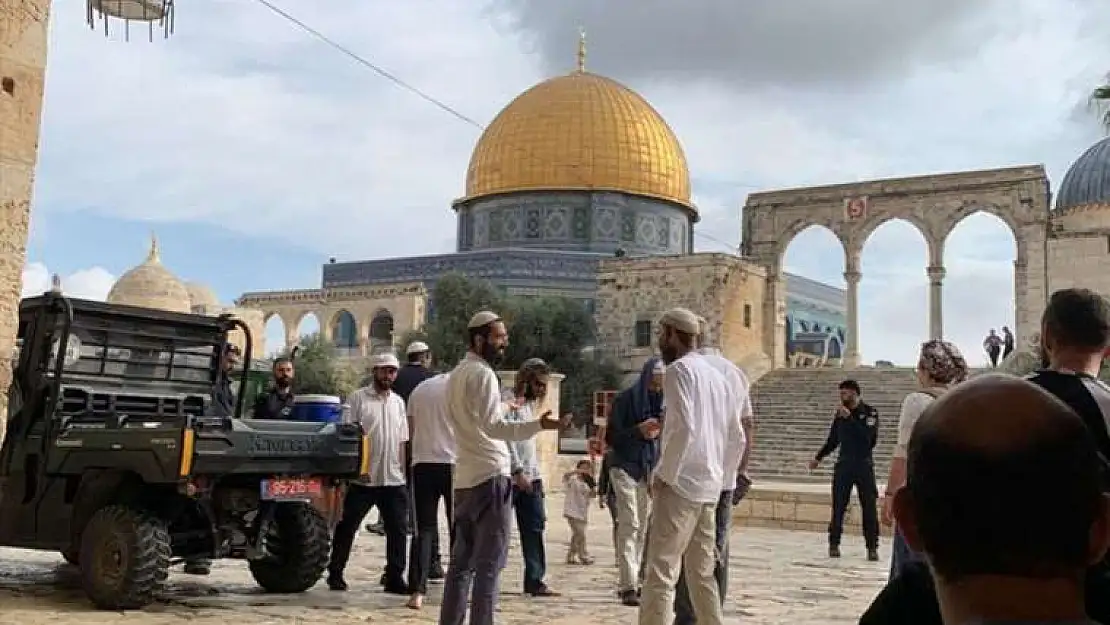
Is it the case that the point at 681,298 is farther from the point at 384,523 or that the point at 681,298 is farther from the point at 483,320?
the point at 483,320

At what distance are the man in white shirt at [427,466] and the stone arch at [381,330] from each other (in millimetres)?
32707

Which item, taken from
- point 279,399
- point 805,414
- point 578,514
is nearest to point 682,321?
point 279,399

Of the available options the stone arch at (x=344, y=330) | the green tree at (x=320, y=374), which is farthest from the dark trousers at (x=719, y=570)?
the stone arch at (x=344, y=330)

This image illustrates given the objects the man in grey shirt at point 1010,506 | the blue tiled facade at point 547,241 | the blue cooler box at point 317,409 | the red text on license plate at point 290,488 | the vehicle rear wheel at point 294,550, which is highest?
the blue tiled facade at point 547,241

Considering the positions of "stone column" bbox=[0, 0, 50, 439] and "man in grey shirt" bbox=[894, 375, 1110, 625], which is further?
"stone column" bbox=[0, 0, 50, 439]

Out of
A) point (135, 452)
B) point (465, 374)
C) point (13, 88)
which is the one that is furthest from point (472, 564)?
point (13, 88)

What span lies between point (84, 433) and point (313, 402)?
1.81 m

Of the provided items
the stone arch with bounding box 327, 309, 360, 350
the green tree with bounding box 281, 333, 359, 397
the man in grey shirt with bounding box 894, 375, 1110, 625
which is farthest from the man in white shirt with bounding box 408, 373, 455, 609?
the stone arch with bounding box 327, 309, 360, 350

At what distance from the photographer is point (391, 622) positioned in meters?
5.08

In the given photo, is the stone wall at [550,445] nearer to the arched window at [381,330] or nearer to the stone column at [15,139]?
the stone column at [15,139]

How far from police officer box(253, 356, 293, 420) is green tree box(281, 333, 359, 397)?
22434mm

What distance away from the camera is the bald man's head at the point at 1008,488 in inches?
38.7

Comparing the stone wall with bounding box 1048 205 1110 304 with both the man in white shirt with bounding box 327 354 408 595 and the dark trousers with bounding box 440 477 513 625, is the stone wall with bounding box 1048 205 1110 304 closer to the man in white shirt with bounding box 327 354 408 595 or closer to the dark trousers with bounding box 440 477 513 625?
the man in white shirt with bounding box 327 354 408 595

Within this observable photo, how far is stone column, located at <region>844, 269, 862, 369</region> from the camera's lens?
3109 centimetres
